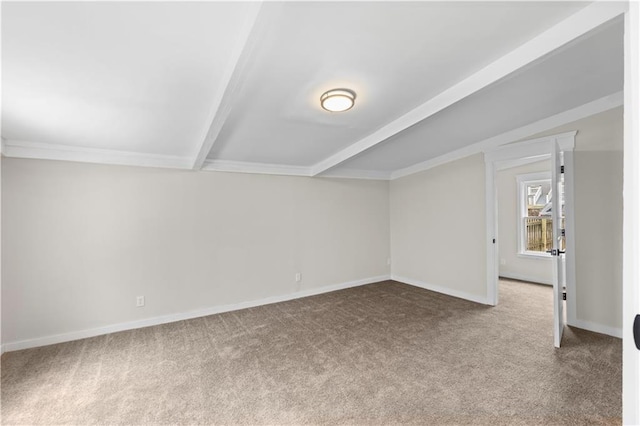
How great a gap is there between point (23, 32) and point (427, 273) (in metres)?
5.51

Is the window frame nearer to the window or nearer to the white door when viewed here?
the window

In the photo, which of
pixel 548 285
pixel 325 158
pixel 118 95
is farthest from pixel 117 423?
pixel 548 285

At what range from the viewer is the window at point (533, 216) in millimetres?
5547

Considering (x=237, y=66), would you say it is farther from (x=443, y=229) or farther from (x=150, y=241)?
(x=443, y=229)

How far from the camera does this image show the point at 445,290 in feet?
15.5

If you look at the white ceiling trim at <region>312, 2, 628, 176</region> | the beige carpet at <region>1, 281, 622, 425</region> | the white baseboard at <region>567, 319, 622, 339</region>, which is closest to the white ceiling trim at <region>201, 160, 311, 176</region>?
the white ceiling trim at <region>312, 2, 628, 176</region>

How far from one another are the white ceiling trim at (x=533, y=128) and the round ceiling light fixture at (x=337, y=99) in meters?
2.70

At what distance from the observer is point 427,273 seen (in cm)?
506

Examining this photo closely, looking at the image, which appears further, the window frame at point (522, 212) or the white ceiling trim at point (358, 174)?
the window frame at point (522, 212)

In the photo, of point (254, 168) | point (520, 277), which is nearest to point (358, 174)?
point (254, 168)

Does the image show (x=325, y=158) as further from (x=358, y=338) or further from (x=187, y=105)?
(x=358, y=338)

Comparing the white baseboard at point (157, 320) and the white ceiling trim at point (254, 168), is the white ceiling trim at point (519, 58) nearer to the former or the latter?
the white ceiling trim at point (254, 168)

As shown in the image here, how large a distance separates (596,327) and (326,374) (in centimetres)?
320

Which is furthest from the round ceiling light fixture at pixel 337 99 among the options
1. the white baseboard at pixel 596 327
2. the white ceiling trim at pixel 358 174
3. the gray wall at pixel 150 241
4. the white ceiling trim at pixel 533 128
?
the white baseboard at pixel 596 327
